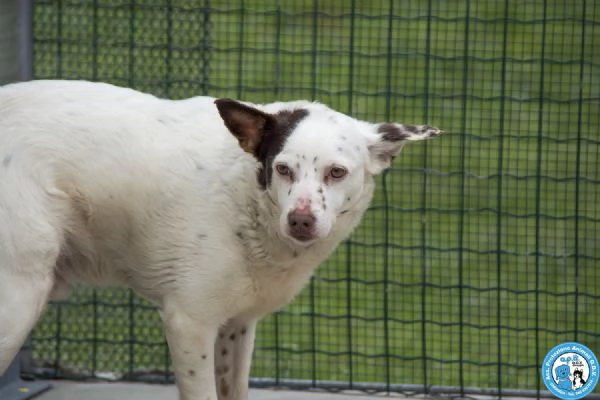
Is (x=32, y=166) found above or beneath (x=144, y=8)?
beneath

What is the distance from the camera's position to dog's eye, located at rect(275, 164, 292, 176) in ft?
13.8

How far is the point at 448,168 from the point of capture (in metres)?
6.85

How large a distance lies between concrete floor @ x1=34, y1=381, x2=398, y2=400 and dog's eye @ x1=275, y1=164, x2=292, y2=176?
1797mm

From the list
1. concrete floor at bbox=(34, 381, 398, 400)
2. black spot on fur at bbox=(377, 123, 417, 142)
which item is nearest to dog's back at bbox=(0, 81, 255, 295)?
black spot on fur at bbox=(377, 123, 417, 142)

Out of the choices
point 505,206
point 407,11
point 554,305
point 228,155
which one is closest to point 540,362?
point 554,305

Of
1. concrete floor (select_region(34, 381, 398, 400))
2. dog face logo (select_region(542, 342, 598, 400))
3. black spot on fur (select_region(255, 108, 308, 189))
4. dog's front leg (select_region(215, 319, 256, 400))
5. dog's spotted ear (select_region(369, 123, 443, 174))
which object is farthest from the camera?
concrete floor (select_region(34, 381, 398, 400))

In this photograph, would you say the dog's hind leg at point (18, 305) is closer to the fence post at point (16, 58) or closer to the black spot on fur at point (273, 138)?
the black spot on fur at point (273, 138)

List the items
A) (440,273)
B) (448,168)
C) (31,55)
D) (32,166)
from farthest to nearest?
(448,168) → (440,273) → (31,55) → (32,166)

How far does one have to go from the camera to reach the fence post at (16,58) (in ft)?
18.2

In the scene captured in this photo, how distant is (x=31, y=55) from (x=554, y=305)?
3041 millimetres

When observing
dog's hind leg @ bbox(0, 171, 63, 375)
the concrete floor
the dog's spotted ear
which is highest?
the dog's spotted ear

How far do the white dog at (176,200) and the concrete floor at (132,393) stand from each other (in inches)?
47.8

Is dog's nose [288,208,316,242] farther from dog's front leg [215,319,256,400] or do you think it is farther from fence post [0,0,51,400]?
fence post [0,0,51,400]

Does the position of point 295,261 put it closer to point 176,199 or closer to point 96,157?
point 176,199
